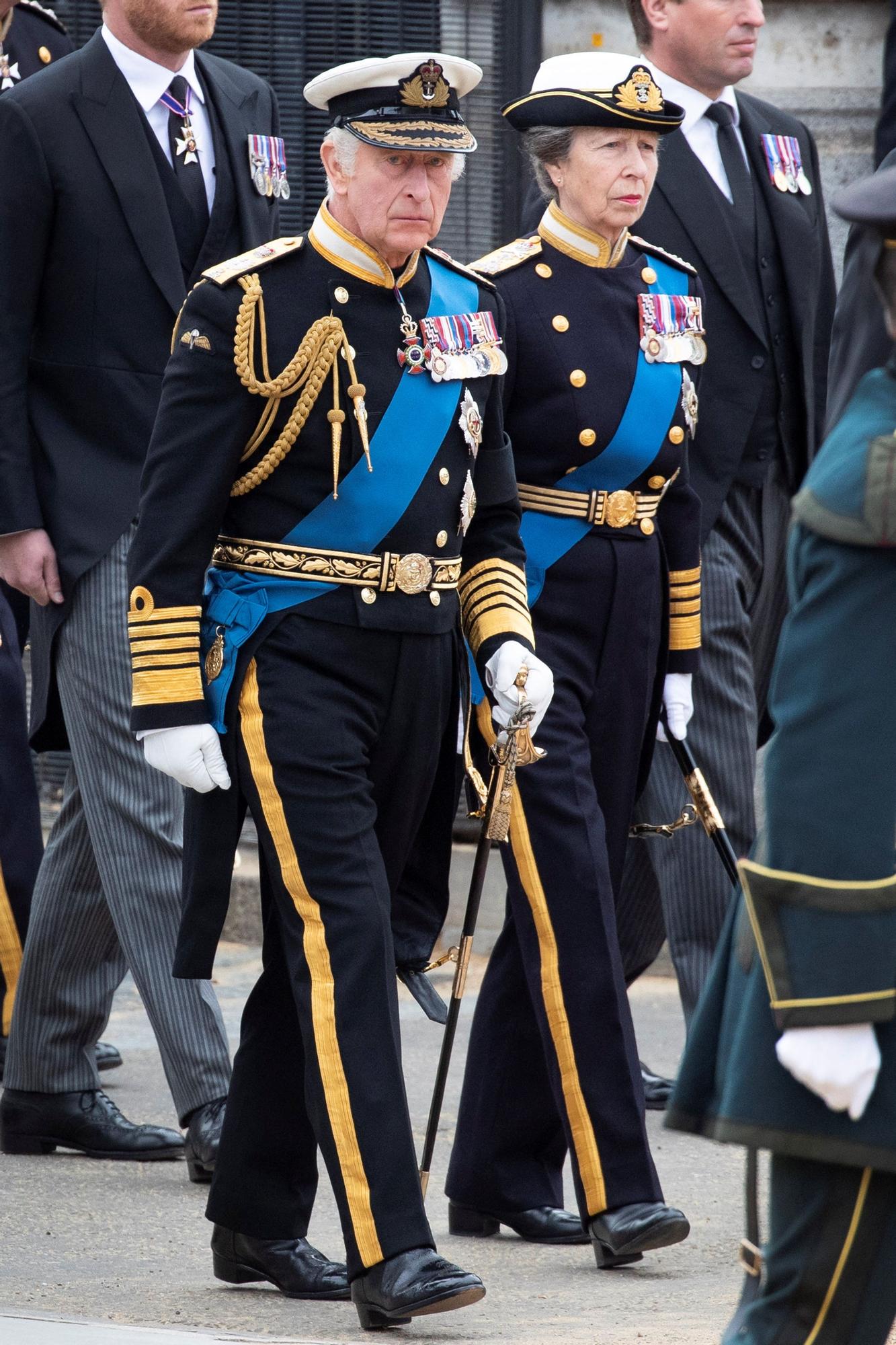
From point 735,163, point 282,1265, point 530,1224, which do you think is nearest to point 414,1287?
point 282,1265

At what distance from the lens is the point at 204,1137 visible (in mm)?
4637

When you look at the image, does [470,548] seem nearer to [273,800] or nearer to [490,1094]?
[273,800]

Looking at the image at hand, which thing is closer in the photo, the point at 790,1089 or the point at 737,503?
the point at 790,1089

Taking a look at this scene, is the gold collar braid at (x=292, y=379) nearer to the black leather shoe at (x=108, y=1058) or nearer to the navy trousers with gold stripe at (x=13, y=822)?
the navy trousers with gold stripe at (x=13, y=822)

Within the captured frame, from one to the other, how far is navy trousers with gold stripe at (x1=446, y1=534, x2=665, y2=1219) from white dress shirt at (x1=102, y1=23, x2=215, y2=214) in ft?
4.17

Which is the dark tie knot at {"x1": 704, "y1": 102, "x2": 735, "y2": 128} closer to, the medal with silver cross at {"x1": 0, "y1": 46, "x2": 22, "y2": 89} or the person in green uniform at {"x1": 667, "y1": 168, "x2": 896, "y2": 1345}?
the medal with silver cross at {"x1": 0, "y1": 46, "x2": 22, "y2": 89}

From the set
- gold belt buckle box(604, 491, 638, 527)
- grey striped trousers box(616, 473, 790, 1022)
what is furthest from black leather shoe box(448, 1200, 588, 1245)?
gold belt buckle box(604, 491, 638, 527)

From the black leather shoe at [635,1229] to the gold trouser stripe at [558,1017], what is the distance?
0.09 ft

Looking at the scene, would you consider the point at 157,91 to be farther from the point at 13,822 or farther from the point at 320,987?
the point at 320,987

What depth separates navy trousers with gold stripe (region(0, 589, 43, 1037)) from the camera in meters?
5.28

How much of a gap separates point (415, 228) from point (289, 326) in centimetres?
25

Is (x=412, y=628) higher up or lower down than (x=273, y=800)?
higher up

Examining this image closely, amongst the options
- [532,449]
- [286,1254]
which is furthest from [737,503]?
[286,1254]

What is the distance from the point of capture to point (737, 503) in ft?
17.2
